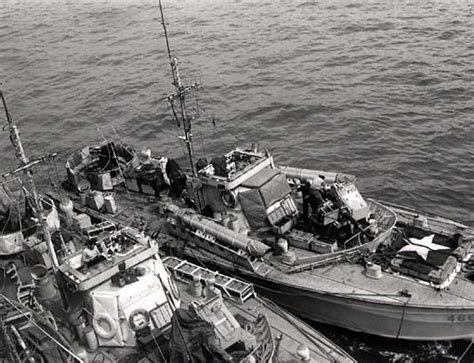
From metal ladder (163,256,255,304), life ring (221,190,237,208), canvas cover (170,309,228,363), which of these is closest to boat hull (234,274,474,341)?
metal ladder (163,256,255,304)

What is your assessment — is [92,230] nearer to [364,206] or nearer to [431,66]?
[364,206]

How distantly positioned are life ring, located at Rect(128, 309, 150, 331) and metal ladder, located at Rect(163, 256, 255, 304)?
313 centimetres

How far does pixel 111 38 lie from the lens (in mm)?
57344

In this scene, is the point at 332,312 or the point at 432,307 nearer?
the point at 432,307

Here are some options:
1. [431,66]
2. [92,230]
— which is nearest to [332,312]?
[92,230]

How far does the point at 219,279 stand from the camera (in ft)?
65.4

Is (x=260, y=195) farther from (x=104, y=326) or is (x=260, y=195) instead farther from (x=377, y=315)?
(x=104, y=326)

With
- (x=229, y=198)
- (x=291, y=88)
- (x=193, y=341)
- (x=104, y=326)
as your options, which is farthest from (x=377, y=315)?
(x=291, y=88)

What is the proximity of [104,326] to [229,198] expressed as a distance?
25.6 ft

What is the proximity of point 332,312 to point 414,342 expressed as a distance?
2.88m

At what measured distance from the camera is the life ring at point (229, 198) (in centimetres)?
2239

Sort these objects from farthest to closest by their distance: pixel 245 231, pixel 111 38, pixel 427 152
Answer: pixel 111 38 → pixel 427 152 → pixel 245 231

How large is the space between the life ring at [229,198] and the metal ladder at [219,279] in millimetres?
3121

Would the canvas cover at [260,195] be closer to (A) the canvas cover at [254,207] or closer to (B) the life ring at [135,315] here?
(A) the canvas cover at [254,207]
